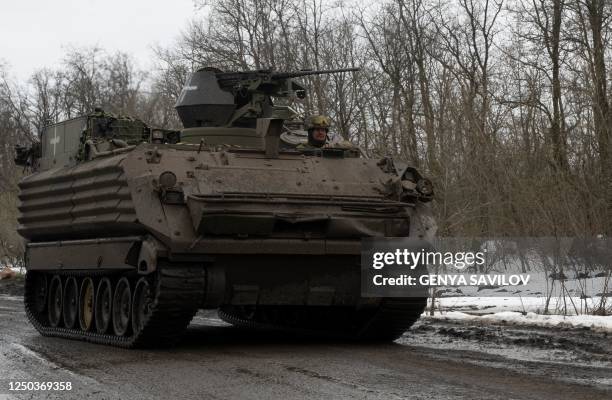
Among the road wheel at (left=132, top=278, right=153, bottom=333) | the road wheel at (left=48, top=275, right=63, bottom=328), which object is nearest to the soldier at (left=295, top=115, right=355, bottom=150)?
the road wheel at (left=132, top=278, right=153, bottom=333)

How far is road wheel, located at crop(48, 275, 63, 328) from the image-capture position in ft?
44.4

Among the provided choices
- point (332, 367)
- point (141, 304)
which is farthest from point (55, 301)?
point (332, 367)

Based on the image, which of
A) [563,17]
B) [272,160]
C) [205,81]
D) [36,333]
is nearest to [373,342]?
[272,160]

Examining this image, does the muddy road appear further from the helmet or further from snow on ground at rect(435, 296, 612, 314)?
the helmet

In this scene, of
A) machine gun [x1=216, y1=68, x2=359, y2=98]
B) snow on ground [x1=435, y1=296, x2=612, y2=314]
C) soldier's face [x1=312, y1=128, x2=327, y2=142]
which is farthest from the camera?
snow on ground [x1=435, y1=296, x2=612, y2=314]

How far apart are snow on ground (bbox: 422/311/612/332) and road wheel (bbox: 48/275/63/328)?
16.4ft

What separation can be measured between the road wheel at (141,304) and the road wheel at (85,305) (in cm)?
174

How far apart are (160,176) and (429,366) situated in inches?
128

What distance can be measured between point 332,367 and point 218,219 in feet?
6.67

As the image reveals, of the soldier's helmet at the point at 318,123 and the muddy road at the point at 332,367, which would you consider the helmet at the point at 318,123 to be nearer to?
the soldier's helmet at the point at 318,123

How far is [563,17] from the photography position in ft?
78.8

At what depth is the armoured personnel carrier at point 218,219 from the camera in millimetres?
10195

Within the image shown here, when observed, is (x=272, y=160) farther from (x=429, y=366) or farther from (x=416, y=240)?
(x=429, y=366)

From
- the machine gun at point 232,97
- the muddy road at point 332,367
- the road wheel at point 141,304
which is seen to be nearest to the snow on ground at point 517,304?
the muddy road at point 332,367
